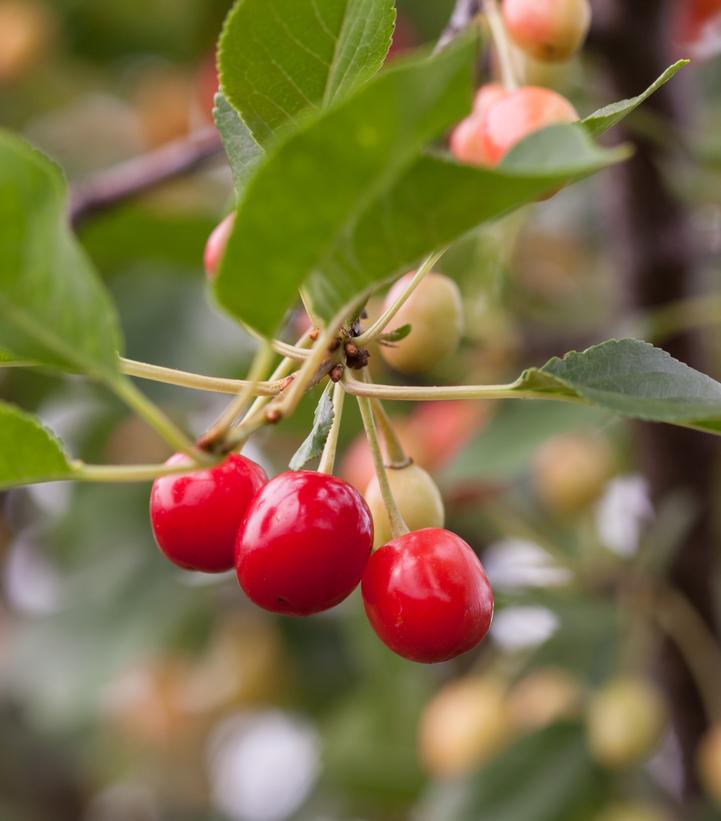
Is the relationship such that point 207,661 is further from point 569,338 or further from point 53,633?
point 569,338

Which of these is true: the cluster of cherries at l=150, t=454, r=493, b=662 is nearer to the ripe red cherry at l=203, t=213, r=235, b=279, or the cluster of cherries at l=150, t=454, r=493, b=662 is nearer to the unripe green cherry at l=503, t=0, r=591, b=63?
the ripe red cherry at l=203, t=213, r=235, b=279

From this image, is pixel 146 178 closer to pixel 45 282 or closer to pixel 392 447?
Result: pixel 392 447

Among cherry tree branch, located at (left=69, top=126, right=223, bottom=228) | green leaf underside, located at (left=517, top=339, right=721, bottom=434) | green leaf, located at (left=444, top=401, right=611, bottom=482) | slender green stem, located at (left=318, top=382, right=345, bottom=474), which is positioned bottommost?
green leaf, located at (left=444, top=401, right=611, bottom=482)

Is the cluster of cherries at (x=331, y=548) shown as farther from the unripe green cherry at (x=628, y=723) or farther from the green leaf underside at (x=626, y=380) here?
the unripe green cherry at (x=628, y=723)

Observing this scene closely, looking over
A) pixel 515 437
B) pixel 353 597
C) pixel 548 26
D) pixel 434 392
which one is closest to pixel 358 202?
pixel 434 392

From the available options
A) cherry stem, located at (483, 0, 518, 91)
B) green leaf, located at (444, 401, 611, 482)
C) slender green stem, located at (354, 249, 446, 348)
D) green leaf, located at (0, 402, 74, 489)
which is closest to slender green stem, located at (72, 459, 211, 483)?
green leaf, located at (0, 402, 74, 489)
